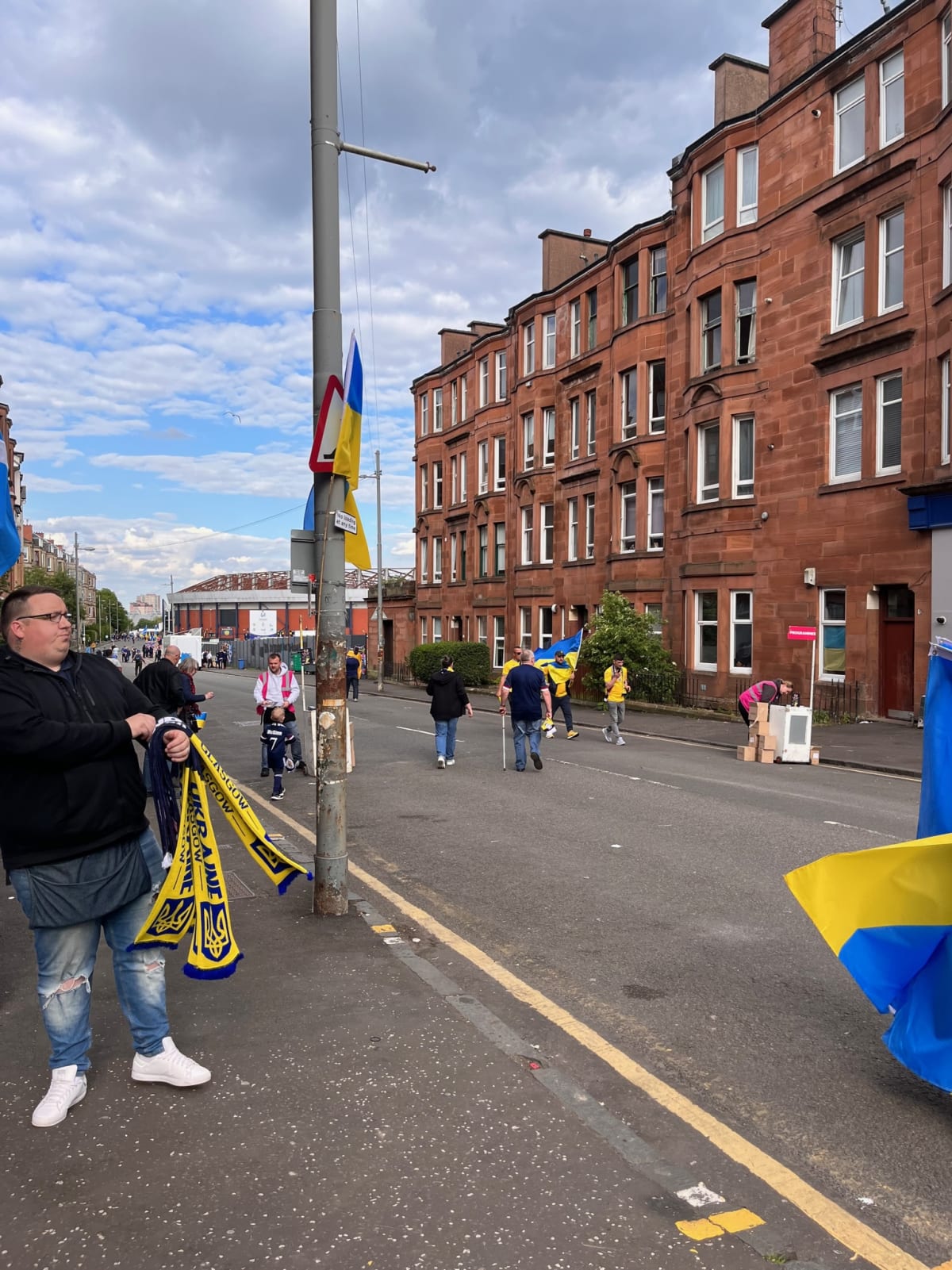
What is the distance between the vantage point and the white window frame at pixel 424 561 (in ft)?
156

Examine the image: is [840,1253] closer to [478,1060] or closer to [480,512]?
[478,1060]

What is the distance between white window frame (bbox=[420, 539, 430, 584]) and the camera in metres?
47.6

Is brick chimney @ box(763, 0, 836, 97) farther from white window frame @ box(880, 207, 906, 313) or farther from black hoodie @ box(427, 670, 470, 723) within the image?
black hoodie @ box(427, 670, 470, 723)

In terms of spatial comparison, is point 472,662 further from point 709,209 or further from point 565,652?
point 565,652

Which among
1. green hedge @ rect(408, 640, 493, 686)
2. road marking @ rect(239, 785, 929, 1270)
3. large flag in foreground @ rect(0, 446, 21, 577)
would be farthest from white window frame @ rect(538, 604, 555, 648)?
large flag in foreground @ rect(0, 446, 21, 577)

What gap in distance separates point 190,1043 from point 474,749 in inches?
511

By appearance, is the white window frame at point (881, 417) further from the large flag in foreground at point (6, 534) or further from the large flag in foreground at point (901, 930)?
the large flag in foreground at point (6, 534)

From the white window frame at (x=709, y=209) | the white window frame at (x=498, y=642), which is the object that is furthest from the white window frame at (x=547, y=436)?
the white window frame at (x=709, y=209)

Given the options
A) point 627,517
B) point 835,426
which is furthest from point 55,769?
point 627,517

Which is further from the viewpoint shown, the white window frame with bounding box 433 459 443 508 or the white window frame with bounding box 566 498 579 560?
the white window frame with bounding box 433 459 443 508

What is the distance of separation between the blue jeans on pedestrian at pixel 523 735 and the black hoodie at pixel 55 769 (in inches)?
422

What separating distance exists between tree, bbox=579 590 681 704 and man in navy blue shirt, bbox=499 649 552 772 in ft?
39.6

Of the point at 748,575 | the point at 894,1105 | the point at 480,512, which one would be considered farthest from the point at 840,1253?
the point at 480,512

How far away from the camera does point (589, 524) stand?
3334cm
